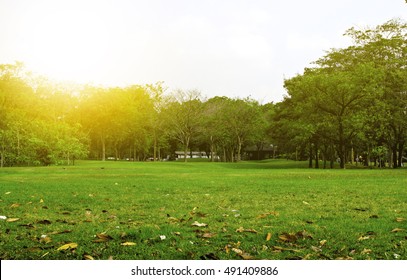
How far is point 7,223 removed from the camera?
7.77 m

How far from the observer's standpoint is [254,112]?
6625cm

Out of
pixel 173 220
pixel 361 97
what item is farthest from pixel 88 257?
pixel 361 97

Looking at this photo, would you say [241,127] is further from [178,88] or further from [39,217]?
[39,217]

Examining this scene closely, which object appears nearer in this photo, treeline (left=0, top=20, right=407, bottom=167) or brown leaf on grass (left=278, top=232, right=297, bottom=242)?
brown leaf on grass (left=278, top=232, right=297, bottom=242)

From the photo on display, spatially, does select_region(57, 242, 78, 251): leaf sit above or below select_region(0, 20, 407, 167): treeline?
below

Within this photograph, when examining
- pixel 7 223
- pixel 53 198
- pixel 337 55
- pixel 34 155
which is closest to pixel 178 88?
pixel 337 55

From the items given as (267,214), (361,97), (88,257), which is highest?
(361,97)

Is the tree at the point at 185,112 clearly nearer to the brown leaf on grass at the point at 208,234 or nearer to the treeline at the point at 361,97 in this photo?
the treeline at the point at 361,97

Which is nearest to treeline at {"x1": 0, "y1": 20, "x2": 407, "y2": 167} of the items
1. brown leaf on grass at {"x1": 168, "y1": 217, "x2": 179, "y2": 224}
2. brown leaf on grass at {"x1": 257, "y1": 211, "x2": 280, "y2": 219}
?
brown leaf on grass at {"x1": 257, "y1": 211, "x2": 280, "y2": 219}

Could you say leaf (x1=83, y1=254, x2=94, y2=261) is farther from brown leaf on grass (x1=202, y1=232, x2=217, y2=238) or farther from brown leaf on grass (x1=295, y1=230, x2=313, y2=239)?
brown leaf on grass (x1=295, y1=230, x2=313, y2=239)

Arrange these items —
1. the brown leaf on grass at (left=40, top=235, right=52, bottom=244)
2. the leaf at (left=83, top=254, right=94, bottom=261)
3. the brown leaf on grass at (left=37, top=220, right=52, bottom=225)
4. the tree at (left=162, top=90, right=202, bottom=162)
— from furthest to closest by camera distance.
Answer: the tree at (left=162, top=90, right=202, bottom=162) < the brown leaf on grass at (left=37, top=220, right=52, bottom=225) < the brown leaf on grass at (left=40, top=235, right=52, bottom=244) < the leaf at (left=83, top=254, right=94, bottom=261)

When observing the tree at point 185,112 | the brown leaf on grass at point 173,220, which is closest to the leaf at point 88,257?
the brown leaf on grass at point 173,220

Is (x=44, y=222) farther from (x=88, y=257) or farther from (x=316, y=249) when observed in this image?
(x=316, y=249)

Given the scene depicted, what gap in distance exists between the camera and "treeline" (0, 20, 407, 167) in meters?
40.2
